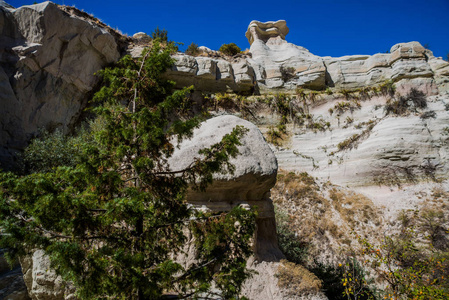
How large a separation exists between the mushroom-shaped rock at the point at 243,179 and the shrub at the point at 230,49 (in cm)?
1844

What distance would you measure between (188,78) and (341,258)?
52.3 feet

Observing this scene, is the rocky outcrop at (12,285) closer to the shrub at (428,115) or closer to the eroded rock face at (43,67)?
the eroded rock face at (43,67)

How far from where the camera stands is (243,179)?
28.7 ft

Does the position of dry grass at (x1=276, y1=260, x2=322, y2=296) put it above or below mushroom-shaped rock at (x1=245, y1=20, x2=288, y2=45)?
below

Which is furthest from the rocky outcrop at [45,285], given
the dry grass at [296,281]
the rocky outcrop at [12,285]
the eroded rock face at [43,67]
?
the eroded rock face at [43,67]

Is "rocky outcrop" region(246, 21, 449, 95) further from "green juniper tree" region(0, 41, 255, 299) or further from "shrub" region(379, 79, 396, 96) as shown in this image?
"green juniper tree" region(0, 41, 255, 299)

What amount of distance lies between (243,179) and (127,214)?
5.09 metres

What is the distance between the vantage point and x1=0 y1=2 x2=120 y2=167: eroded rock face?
15.1m

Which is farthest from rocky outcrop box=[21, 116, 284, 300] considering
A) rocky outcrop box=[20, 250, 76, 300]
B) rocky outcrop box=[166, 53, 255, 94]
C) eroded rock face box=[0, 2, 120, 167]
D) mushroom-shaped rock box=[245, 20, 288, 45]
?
mushroom-shaped rock box=[245, 20, 288, 45]

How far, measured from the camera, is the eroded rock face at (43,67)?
593 inches

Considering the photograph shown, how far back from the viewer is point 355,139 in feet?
60.6

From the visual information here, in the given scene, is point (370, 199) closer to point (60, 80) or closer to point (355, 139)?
point (355, 139)

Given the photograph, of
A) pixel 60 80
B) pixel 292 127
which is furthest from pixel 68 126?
pixel 292 127

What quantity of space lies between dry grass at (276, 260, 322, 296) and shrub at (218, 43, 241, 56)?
22.0 meters
